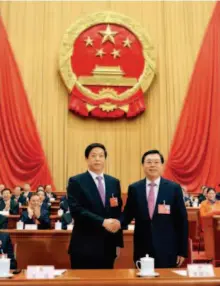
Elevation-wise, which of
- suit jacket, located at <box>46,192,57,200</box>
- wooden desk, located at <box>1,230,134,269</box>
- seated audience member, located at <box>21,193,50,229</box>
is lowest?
wooden desk, located at <box>1,230,134,269</box>

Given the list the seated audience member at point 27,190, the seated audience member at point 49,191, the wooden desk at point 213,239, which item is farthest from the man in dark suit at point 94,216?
the seated audience member at point 49,191

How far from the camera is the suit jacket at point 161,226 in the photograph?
7.66 ft

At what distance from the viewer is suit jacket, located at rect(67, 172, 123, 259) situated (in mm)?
2361

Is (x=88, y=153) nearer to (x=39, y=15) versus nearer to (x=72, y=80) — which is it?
(x=72, y=80)

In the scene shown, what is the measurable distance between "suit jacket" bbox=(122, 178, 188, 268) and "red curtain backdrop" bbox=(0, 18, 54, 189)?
652cm

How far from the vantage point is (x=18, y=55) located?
916 cm

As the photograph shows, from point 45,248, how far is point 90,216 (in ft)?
4.71

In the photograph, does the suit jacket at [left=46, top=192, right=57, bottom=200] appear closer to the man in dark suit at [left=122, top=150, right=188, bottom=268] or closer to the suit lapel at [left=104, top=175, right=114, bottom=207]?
the suit lapel at [left=104, top=175, right=114, bottom=207]

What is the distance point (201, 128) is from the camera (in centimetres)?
Result: 912

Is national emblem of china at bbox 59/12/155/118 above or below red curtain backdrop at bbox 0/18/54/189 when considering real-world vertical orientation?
above

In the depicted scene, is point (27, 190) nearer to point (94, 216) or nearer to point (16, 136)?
point (16, 136)

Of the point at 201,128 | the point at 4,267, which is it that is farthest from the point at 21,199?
the point at 4,267

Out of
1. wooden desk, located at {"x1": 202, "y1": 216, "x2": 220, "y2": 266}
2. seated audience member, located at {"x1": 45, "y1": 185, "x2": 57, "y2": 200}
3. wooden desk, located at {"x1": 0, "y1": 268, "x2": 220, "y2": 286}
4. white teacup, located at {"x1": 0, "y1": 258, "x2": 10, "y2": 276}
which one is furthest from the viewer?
seated audience member, located at {"x1": 45, "y1": 185, "x2": 57, "y2": 200}

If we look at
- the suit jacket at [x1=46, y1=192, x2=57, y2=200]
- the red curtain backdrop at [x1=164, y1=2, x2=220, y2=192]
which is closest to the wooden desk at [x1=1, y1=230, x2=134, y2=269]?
the suit jacket at [x1=46, y1=192, x2=57, y2=200]
